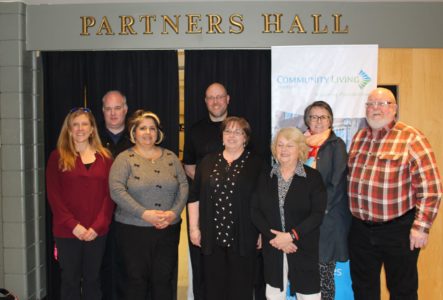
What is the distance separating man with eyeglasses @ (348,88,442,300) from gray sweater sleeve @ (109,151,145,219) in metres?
1.45

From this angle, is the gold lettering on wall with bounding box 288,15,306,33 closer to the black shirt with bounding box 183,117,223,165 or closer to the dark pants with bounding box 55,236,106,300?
the black shirt with bounding box 183,117,223,165

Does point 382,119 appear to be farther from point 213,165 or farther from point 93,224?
point 93,224

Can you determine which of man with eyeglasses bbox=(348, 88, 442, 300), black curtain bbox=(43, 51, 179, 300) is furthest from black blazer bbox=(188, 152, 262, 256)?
black curtain bbox=(43, 51, 179, 300)

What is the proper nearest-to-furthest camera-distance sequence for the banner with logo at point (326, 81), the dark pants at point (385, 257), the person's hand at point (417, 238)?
the person's hand at point (417, 238) < the dark pants at point (385, 257) < the banner with logo at point (326, 81)

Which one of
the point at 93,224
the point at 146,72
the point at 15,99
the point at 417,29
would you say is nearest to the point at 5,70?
the point at 15,99

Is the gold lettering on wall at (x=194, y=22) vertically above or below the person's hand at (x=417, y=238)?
above

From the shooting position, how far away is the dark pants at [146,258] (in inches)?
108

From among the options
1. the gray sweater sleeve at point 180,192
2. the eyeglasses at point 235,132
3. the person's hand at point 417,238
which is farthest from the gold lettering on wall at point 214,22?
the person's hand at point 417,238

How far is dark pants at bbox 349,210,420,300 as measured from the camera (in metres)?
2.55

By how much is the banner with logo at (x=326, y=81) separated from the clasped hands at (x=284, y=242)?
103cm

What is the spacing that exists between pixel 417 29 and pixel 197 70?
1849 mm

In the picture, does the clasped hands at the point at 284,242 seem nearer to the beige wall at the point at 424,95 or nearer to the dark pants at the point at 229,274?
the dark pants at the point at 229,274

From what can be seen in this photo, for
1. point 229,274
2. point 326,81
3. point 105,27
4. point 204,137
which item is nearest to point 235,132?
point 204,137

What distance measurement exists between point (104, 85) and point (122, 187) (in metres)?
1.26
